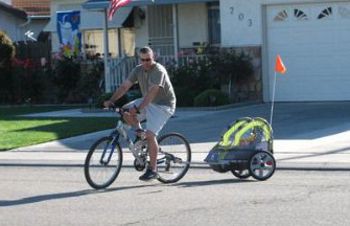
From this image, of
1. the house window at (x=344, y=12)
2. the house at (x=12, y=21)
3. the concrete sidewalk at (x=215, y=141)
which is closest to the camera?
the concrete sidewalk at (x=215, y=141)

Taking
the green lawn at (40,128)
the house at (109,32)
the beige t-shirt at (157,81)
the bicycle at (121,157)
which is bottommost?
the green lawn at (40,128)

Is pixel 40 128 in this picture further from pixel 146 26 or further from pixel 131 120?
pixel 146 26

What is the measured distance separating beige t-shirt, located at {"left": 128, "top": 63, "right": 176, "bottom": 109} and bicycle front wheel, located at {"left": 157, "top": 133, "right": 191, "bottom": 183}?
67cm

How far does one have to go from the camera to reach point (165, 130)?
56.5 ft

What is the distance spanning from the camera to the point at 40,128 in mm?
18391

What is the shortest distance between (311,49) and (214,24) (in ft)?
13.2

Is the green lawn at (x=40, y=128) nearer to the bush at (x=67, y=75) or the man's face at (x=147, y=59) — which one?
the bush at (x=67, y=75)

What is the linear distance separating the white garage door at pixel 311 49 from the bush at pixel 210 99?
1.89 metres

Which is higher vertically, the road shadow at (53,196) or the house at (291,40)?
the house at (291,40)

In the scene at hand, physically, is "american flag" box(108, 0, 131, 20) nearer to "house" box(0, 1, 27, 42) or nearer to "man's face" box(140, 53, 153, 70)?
"man's face" box(140, 53, 153, 70)

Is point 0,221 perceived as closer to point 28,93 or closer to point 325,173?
point 325,173

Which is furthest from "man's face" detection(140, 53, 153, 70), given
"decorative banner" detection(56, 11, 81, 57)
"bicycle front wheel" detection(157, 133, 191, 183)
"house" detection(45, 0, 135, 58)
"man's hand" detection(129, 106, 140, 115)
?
"decorative banner" detection(56, 11, 81, 57)

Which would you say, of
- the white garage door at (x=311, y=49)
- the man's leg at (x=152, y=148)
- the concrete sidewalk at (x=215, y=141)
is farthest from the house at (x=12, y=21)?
the man's leg at (x=152, y=148)

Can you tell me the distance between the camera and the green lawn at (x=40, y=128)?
16.5 m
